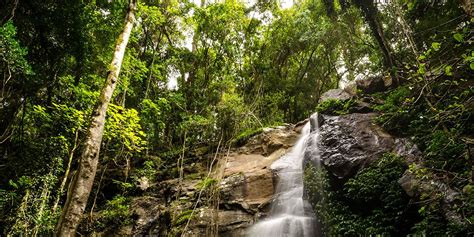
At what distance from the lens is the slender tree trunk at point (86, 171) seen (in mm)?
4289

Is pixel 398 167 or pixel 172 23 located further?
pixel 172 23

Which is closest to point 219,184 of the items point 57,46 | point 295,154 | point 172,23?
point 295,154

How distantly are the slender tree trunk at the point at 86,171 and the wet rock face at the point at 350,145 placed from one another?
5.54 m

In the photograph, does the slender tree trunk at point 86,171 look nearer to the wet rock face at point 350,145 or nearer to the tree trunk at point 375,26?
the wet rock face at point 350,145

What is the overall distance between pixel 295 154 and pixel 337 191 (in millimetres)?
3649

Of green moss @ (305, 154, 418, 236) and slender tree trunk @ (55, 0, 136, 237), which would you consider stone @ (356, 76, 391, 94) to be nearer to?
green moss @ (305, 154, 418, 236)

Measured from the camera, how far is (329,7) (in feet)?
42.9

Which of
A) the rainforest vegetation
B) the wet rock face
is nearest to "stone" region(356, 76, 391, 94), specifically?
the rainforest vegetation

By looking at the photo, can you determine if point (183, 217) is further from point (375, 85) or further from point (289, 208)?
point (375, 85)

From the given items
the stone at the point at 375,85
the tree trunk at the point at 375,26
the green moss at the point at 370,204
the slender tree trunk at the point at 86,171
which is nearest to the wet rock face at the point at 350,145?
the green moss at the point at 370,204

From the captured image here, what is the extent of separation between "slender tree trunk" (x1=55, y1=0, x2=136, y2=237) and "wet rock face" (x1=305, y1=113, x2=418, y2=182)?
18.2ft

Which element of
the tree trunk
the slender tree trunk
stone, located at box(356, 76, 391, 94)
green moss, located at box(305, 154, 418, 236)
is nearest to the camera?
the slender tree trunk

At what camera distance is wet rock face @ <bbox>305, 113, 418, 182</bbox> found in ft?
25.1

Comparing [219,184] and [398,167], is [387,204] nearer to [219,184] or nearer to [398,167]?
[398,167]
